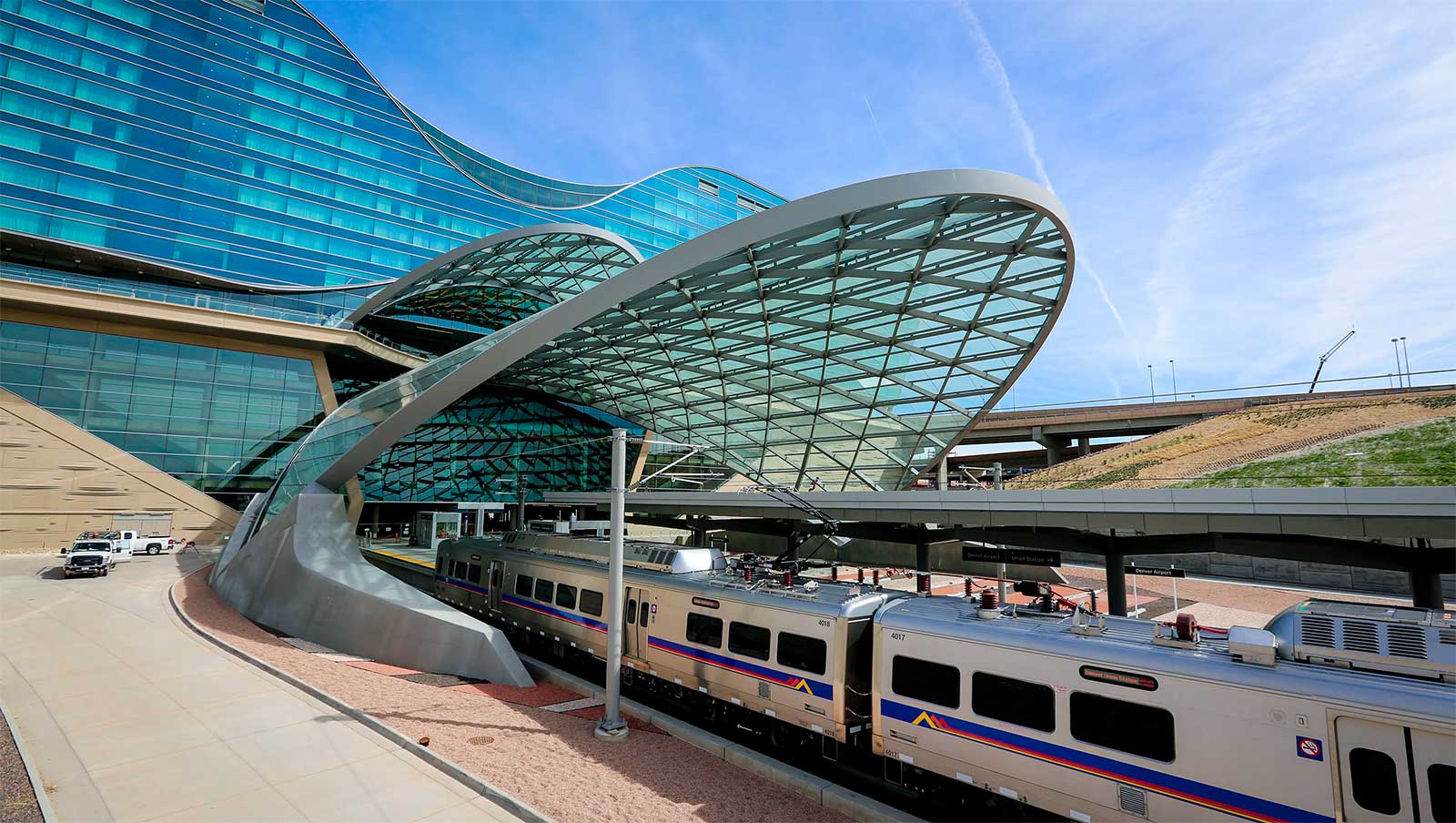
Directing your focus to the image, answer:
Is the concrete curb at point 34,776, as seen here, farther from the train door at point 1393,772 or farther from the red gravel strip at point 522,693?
the train door at point 1393,772

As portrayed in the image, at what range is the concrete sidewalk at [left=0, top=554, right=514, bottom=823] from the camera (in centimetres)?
893

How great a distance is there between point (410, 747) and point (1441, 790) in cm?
1326

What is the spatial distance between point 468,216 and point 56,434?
131 ft

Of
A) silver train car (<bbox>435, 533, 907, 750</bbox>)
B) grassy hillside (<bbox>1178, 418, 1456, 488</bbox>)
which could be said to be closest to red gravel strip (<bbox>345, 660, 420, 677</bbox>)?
silver train car (<bbox>435, 533, 907, 750</bbox>)

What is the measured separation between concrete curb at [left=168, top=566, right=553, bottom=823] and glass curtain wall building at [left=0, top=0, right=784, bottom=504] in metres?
36.5

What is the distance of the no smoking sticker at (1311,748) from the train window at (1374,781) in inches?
9.4

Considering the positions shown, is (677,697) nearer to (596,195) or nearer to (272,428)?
(272,428)

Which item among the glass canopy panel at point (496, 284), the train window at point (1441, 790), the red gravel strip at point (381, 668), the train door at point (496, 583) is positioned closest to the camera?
the train window at point (1441, 790)

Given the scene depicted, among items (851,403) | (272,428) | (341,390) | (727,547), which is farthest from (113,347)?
(851,403)

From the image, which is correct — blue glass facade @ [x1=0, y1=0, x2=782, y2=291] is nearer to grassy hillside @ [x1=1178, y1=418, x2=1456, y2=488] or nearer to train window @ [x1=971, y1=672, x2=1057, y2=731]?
train window @ [x1=971, y1=672, x2=1057, y2=731]

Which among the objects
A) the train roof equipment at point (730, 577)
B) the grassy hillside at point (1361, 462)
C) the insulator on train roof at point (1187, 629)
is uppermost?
the grassy hillside at point (1361, 462)

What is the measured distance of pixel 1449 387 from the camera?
140 feet

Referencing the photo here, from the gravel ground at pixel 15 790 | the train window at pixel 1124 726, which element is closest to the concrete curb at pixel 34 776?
the gravel ground at pixel 15 790

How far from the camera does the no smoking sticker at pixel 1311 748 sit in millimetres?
7125
